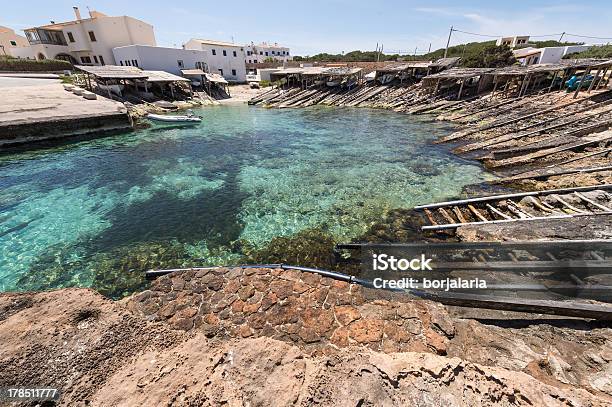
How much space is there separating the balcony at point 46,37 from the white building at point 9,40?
12284 millimetres

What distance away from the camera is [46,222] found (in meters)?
12.7

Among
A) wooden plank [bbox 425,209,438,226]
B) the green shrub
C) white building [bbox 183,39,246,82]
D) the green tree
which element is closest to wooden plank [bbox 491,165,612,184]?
wooden plank [bbox 425,209,438,226]

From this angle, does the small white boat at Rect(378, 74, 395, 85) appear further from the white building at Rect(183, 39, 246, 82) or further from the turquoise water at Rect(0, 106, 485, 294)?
the white building at Rect(183, 39, 246, 82)

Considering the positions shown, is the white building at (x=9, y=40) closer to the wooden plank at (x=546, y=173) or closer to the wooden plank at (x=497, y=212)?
the wooden plank at (x=497, y=212)

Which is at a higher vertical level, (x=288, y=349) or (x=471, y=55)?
(x=471, y=55)

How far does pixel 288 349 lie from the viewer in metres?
4.81

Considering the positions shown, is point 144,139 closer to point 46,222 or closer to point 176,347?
point 46,222

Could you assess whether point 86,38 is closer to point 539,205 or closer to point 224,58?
point 224,58

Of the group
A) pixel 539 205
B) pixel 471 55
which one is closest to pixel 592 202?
pixel 539 205

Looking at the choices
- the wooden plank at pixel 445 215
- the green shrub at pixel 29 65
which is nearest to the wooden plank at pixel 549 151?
the wooden plank at pixel 445 215

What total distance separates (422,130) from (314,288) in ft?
86.6

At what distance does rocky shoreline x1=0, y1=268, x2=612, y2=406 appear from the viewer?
3.87 metres

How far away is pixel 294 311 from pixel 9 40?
113 meters

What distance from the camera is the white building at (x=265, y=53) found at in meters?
94.2
